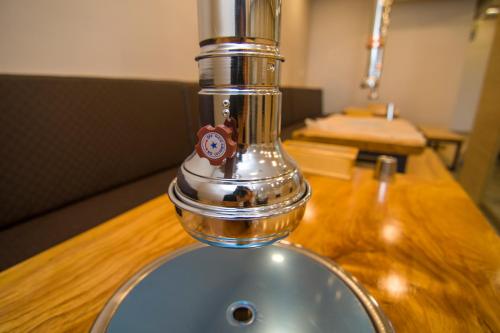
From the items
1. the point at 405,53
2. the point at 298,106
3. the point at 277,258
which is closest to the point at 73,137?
the point at 277,258

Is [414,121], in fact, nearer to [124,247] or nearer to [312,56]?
[312,56]

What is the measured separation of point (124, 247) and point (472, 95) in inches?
255

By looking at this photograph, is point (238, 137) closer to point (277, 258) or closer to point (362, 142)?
point (277, 258)

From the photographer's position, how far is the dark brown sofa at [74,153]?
0.70 meters

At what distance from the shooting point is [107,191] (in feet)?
3.19

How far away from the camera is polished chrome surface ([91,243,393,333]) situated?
0.86 feet

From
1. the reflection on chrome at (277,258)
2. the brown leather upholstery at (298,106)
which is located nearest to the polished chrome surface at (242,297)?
the reflection on chrome at (277,258)

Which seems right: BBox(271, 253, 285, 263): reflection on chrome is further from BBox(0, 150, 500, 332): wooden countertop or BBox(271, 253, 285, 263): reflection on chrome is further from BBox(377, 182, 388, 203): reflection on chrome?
BBox(377, 182, 388, 203): reflection on chrome

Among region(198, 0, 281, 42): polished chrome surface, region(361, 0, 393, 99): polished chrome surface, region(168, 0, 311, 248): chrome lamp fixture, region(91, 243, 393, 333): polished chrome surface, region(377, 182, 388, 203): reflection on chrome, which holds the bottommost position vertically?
region(377, 182, 388, 203): reflection on chrome

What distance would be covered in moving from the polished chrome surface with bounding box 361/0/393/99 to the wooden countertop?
0.32 m

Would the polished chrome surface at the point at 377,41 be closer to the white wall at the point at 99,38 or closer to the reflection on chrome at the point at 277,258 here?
the white wall at the point at 99,38

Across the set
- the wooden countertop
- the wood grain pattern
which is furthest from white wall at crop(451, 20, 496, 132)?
the wooden countertop

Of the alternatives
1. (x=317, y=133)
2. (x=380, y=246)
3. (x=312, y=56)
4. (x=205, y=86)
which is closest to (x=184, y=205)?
(x=205, y=86)

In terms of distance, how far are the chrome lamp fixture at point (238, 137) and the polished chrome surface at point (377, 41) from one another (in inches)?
20.4
